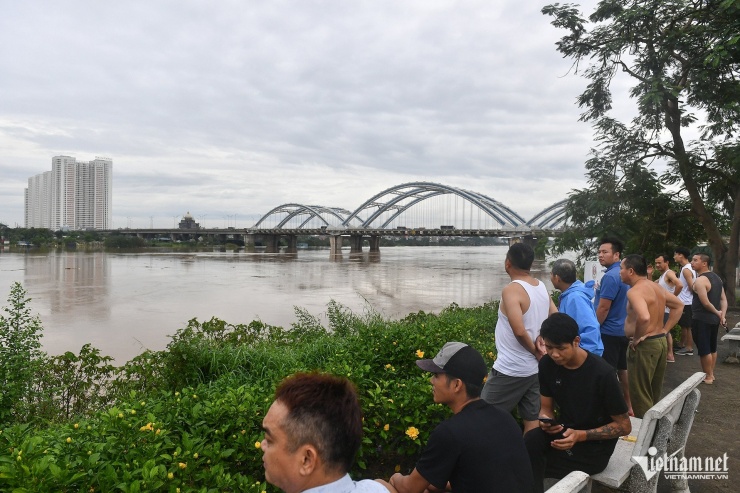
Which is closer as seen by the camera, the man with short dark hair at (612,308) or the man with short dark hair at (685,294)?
the man with short dark hair at (612,308)

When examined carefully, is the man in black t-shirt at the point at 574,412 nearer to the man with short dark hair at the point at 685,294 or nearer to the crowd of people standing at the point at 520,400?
the crowd of people standing at the point at 520,400

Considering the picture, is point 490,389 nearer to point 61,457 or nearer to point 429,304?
point 61,457

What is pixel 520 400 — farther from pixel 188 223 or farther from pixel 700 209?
pixel 188 223

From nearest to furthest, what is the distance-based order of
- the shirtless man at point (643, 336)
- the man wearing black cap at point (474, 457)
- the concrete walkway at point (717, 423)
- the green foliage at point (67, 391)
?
the man wearing black cap at point (474, 457), the concrete walkway at point (717, 423), the shirtless man at point (643, 336), the green foliage at point (67, 391)

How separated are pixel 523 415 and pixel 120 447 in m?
2.31

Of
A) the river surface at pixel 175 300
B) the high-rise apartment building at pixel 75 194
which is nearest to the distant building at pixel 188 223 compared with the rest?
the high-rise apartment building at pixel 75 194

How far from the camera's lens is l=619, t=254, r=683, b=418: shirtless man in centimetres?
380

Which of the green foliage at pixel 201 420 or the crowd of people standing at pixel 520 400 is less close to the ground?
the crowd of people standing at pixel 520 400

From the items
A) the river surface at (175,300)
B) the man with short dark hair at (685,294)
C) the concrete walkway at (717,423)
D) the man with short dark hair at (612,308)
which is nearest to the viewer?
the concrete walkway at (717,423)

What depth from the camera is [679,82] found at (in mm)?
10445

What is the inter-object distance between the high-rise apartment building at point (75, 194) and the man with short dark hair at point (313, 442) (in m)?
151

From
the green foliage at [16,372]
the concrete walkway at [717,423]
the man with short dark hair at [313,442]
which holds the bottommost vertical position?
the concrete walkway at [717,423]

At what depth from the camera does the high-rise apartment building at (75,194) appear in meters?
134

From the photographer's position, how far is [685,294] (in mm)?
6562
